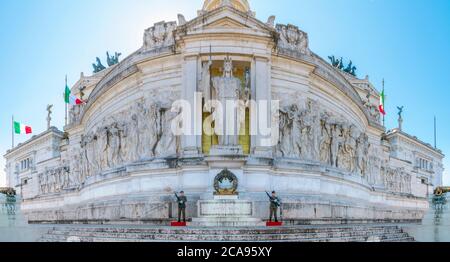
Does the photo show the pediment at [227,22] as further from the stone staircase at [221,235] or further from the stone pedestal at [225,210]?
the stone staircase at [221,235]

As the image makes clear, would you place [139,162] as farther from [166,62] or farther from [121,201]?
[166,62]

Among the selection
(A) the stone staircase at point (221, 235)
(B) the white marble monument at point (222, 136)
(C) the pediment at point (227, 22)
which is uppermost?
(C) the pediment at point (227, 22)

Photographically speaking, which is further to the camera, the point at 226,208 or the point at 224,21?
the point at 224,21

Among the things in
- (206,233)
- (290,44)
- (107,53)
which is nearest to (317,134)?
(290,44)

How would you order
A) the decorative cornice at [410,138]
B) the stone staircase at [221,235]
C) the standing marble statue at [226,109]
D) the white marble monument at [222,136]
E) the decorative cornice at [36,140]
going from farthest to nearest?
the decorative cornice at [410,138] → the decorative cornice at [36,140] → the standing marble statue at [226,109] → the white marble monument at [222,136] → the stone staircase at [221,235]

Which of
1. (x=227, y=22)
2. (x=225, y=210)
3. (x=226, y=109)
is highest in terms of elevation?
(x=227, y=22)

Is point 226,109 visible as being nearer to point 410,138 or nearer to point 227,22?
point 227,22

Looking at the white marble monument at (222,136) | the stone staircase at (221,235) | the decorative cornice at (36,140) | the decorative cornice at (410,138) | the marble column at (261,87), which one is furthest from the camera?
the decorative cornice at (410,138)

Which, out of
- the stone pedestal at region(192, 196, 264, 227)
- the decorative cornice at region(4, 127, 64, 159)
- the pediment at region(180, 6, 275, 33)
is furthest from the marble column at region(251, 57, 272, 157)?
the decorative cornice at region(4, 127, 64, 159)

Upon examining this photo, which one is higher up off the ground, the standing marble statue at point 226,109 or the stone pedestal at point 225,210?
the standing marble statue at point 226,109

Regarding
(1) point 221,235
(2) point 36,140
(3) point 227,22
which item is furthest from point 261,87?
(2) point 36,140

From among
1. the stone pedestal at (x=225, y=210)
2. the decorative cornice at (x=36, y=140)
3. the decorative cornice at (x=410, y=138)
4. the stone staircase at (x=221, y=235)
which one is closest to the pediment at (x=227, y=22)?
the stone pedestal at (x=225, y=210)

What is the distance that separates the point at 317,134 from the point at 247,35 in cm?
612

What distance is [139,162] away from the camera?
67.3ft
